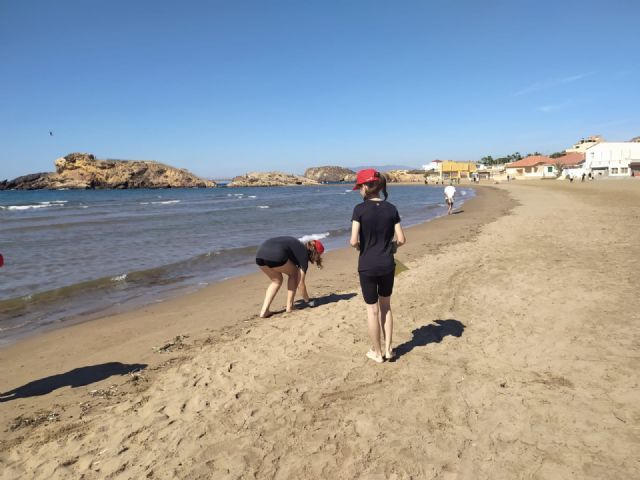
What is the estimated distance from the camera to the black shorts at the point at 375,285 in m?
3.67

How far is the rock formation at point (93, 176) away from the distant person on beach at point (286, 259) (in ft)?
385

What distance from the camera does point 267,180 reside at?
475ft

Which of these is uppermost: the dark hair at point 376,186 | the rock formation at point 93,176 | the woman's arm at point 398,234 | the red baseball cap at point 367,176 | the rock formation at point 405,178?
the rock formation at point 93,176

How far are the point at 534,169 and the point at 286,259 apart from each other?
86887mm

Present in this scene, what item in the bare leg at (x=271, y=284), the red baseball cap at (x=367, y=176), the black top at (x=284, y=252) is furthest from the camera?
the bare leg at (x=271, y=284)

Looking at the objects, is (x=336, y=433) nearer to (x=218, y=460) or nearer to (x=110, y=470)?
(x=218, y=460)

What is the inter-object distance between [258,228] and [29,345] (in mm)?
13768

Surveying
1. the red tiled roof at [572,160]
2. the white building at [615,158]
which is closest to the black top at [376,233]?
the white building at [615,158]

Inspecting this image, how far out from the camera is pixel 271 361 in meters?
4.20

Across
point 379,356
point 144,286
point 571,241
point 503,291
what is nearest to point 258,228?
point 144,286

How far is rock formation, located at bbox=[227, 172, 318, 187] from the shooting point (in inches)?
5679

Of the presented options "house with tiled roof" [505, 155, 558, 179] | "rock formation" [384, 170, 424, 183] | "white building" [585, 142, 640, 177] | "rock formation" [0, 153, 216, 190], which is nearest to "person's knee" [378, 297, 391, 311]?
"white building" [585, 142, 640, 177]

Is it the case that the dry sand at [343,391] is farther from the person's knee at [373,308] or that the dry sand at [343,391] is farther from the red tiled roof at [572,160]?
the red tiled roof at [572,160]

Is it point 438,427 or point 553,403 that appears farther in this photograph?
point 553,403
